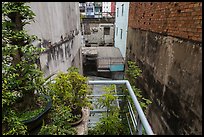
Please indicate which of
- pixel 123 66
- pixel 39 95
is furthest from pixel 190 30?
pixel 123 66

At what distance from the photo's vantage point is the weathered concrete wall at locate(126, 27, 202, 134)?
2234mm

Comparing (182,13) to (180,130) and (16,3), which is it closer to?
(180,130)

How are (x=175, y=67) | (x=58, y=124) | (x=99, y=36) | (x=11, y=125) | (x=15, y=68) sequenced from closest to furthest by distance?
1. (x=11, y=125)
2. (x=15, y=68)
3. (x=58, y=124)
4. (x=175, y=67)
5. (x=99, y=36)

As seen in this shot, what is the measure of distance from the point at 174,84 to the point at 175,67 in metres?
0.31

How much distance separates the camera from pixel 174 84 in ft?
9.36

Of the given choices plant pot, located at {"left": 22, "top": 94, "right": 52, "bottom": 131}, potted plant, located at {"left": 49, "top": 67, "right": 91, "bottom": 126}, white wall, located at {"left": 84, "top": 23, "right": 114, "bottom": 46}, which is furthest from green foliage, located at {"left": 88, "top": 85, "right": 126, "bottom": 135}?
white wall, located at {"left": 84, "top": 23, "right": 114, "bottom": 46}

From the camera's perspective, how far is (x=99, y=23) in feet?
51.1

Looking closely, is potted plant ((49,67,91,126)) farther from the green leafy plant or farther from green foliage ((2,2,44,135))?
green foliage ((2,2,44,135))

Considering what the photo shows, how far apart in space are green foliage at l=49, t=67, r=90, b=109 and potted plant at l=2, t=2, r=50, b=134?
25 centimetres

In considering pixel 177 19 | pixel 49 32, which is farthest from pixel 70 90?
pixel 177 19

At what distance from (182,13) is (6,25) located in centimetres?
268

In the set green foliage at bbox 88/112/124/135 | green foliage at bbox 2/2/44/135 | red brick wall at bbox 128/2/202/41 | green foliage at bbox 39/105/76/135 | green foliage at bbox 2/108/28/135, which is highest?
red brick wall at bbox 128/2/202/41

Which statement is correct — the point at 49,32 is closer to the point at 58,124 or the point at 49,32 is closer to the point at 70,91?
the point at 70,91

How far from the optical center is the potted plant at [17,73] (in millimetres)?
1289
